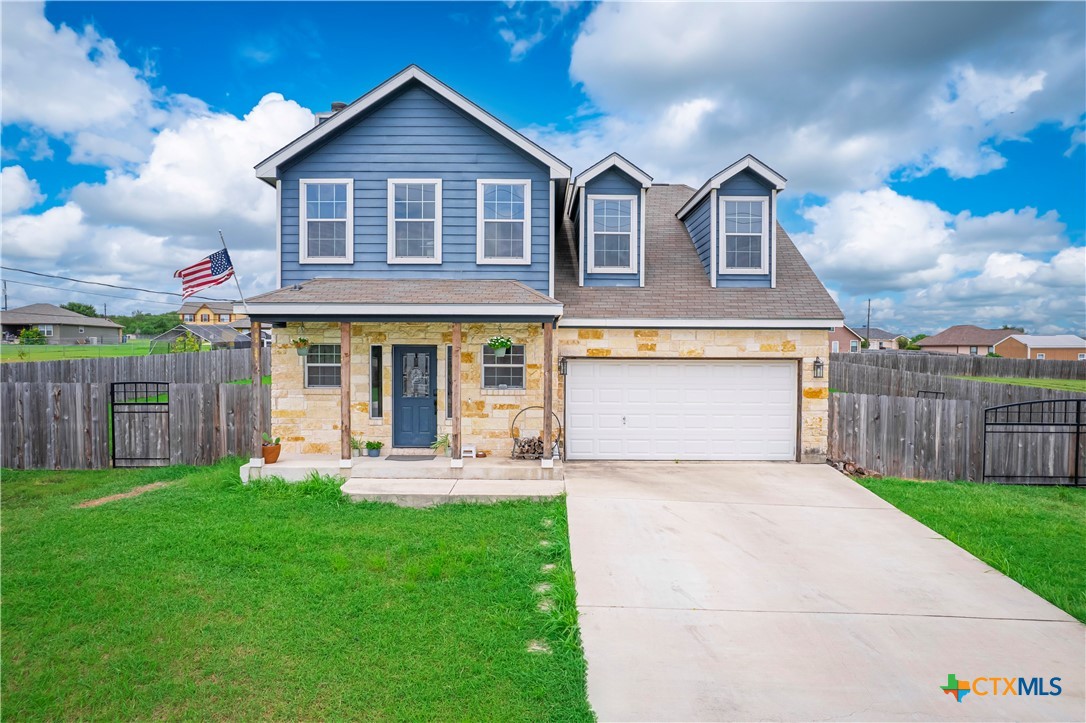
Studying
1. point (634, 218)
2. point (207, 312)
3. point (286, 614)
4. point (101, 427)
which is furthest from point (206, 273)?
point (207, 312)

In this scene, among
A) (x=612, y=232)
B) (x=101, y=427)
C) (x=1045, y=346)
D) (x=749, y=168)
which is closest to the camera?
(x=101, y=427)

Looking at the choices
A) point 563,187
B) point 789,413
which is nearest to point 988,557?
point 789,413

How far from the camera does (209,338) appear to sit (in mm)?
40875

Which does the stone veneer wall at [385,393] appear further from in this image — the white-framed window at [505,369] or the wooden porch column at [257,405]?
the wooden porch column at [257,405]

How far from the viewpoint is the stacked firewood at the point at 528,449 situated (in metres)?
10.1

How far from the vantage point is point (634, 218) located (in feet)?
37.4

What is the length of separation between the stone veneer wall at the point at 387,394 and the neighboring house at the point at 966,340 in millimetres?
83631

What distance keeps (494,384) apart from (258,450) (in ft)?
14.5

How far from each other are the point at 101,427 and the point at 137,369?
12429 mm

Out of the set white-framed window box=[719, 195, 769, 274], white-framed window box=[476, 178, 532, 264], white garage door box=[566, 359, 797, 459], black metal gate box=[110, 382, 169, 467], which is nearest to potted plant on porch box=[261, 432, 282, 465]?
black metal gate box=[110, 382, 169, 467]

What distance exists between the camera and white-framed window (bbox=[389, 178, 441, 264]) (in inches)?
420

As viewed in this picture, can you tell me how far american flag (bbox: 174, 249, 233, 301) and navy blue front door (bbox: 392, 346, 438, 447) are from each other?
6.91 m

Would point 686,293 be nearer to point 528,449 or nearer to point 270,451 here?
point 528,449

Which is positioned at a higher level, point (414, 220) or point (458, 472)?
point (414, 220)
